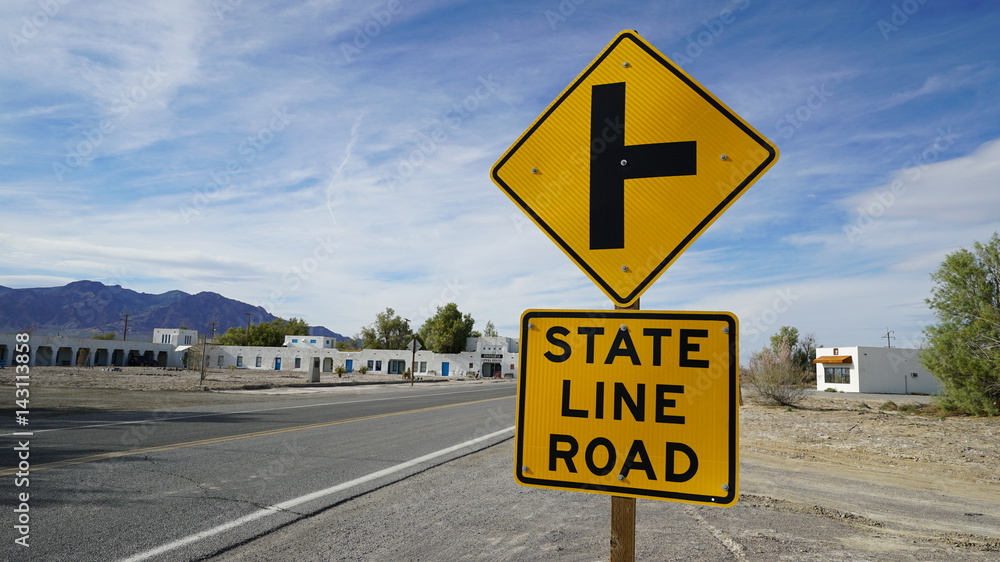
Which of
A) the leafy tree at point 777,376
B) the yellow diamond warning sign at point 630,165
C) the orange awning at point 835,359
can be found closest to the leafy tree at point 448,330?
the orange awning at point 835,359

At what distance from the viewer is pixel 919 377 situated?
51.4 metres

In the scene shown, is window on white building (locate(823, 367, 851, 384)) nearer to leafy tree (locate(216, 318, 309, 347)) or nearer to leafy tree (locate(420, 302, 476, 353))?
leafy tree (locate(420, 302, 476, 353))

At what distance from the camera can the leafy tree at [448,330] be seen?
88.1 metres

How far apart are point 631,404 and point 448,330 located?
86.9m

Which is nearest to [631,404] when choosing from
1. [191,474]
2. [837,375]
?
[191,474]

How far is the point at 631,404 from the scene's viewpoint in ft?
6.21

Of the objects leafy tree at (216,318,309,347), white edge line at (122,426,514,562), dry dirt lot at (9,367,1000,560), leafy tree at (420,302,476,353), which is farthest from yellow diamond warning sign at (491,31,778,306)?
leafy tree at (216,318,309,347)

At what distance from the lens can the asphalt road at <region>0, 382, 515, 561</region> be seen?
469 centimetres

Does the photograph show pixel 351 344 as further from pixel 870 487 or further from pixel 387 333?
pixel 870 487

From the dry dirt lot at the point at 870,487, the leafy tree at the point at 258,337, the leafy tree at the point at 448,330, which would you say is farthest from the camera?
the leafy tree at the point at 258,337

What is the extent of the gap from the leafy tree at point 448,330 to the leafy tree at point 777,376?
6540 cm

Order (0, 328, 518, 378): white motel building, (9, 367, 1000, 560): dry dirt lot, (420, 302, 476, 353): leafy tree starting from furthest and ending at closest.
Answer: (420, 302, 476, 353): leafy tree → (0, 328, 518, 378): white motel building → (9, 367, 1000, 560): dry dirt lot

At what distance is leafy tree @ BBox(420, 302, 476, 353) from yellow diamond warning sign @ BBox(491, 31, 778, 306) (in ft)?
283

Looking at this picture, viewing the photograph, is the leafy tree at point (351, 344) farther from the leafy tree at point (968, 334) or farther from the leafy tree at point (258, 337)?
the leafy tree at point (968, 334)
